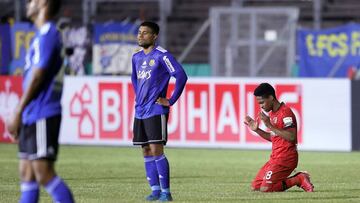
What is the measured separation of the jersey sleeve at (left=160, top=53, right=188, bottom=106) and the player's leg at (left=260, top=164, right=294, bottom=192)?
1909 millimetres

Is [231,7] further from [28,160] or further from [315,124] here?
[28,160]

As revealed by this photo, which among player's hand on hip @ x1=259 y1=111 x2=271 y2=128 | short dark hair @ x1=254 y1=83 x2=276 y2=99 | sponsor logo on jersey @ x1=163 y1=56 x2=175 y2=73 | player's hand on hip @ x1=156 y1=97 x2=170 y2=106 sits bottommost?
player's hand on hip @ x1=259 y1=111 x2=271 y2=128

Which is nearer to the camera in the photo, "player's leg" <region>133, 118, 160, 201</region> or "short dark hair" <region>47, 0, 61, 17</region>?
"short dark hair" <region>47, 0, 61, 17</region>

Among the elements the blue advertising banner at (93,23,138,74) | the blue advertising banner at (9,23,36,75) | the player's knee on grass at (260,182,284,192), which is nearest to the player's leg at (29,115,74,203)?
the player's knee on grass at (260,182,284,192)

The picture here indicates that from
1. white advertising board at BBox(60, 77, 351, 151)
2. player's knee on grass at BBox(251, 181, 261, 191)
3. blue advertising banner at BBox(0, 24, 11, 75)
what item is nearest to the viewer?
player's knee on grass at BBox(251, 181, 261, 191)

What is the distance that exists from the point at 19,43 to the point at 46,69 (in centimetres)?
2157

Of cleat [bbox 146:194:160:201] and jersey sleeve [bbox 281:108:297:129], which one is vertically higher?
jersey sleeve [bbox 281:108:297:129]

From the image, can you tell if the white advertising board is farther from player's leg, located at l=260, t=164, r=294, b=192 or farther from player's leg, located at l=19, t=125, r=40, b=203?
player's leg, located at l=19, t=125, r=40, b=203

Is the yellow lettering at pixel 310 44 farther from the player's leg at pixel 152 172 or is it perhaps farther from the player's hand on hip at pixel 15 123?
the player's hand on hip at pixel 15 123

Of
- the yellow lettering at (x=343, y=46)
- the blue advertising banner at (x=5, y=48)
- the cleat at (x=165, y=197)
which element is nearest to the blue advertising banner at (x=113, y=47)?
the blue advertising banner at (x=5, y=48)

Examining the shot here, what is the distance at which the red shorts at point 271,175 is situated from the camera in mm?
14625

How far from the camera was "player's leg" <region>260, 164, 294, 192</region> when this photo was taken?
48.0 ft

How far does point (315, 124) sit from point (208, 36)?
1192 cm

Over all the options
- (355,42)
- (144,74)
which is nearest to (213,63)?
(355,42)
